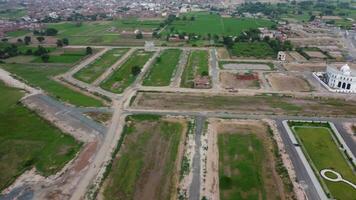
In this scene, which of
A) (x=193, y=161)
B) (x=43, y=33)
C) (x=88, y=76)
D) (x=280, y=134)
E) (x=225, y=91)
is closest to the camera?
(x=193, y=161)

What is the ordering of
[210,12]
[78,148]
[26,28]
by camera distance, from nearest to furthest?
[78,148]
[26,28]
[210,12]

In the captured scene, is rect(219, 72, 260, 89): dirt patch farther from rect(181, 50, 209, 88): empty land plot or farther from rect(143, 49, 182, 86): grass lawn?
rect(143, 49, 182, 86): grass lawn

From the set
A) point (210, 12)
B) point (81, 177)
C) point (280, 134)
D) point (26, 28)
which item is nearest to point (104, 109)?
point (81, 177)

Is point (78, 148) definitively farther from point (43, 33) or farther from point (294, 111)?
point (43, 33)

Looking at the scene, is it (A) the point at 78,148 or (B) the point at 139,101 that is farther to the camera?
(B) the point at 139,101

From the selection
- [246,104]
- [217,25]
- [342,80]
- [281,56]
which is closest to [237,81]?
[246,104]

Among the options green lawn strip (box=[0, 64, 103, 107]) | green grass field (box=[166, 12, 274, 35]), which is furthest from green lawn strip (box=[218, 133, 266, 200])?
green grass field (box=[166, 12, 274, 35])
